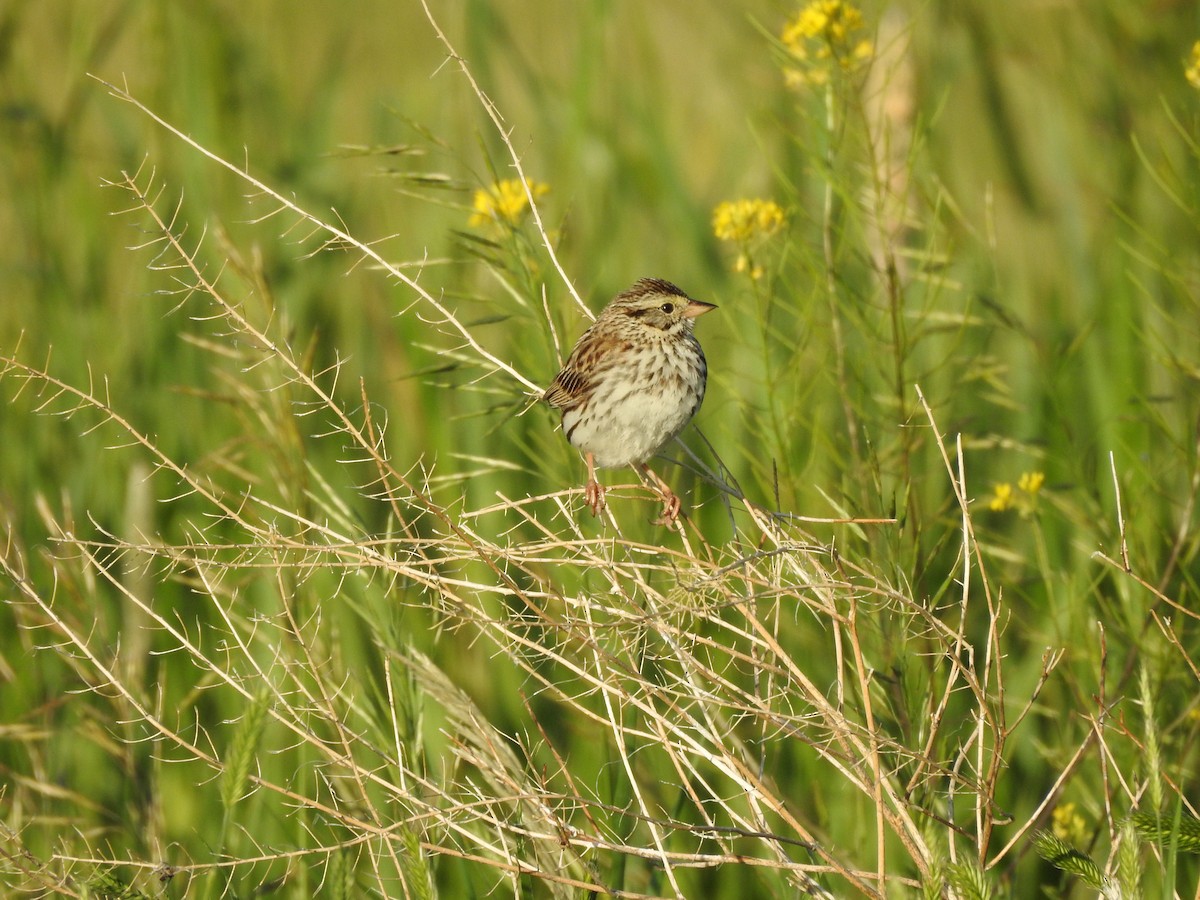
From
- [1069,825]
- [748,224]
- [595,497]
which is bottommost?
[1069,825]

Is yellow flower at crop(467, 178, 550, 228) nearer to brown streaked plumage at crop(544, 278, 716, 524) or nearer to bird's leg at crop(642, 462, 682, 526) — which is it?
brown streaked plumage at crop(544, 278, 716, 524)

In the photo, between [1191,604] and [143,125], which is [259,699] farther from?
[143,125]

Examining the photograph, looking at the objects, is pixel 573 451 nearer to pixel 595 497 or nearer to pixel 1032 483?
pixel 595 497

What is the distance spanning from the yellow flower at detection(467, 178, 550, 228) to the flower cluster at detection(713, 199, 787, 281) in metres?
0.46

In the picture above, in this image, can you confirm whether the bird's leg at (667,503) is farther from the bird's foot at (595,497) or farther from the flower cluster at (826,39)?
the flower cluster at (826,39)

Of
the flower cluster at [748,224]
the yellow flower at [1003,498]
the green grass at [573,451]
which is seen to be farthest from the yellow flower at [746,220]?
the yellow flower at [1003,498]

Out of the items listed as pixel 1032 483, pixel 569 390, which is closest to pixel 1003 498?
pixel 1032 483

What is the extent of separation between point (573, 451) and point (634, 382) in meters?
0.56

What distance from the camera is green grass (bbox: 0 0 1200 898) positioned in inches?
111

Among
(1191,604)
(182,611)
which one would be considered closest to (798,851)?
(1191,604)

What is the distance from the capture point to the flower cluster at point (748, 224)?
137 inches

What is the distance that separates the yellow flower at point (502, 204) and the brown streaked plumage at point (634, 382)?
41 cm

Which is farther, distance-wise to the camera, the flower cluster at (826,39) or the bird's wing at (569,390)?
the bird's wing at (569,390)

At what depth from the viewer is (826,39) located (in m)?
3.47
